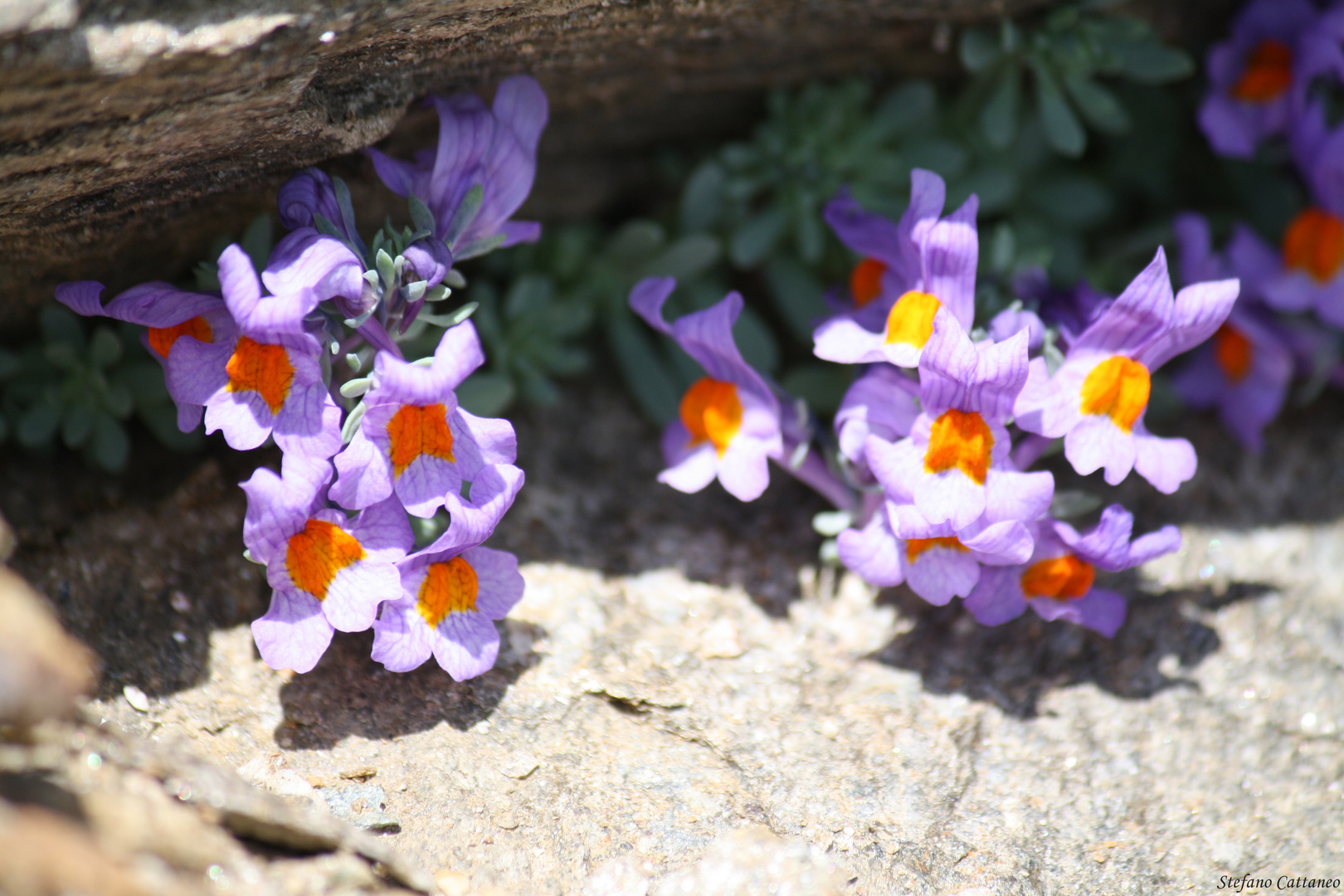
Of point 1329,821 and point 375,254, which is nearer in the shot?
point 375,254

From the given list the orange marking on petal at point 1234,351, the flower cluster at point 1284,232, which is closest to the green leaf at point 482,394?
the flower cluster at point 1284,232

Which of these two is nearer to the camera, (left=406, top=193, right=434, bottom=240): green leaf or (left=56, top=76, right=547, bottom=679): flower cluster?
(left=56, top=76, right=547, bottom=679): flower cluster

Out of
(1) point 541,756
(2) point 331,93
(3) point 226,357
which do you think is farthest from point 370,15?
(1) point 541,756

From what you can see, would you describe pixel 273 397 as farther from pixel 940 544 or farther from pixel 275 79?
pixel 940 544

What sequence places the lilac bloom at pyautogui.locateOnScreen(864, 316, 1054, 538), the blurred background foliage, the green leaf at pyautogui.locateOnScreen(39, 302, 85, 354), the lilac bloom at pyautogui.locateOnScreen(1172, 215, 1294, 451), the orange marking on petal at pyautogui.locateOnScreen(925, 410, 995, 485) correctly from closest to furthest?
the lilac bloom at pyautogui.locateOnScreen(864, 316, 1054, 538) → the orange marking on petal at pyautogui.locateOnScreen(925, 410, 995, 485) → the green leaf at pyautogui.locateOnScreen(39, 302, 85, 354) → the blurred background foliage → the lilac bloom at pyautogui.locateOnScreen(1172, 215, 1294, 451)

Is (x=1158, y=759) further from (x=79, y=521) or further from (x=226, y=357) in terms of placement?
(x=79, y=521)

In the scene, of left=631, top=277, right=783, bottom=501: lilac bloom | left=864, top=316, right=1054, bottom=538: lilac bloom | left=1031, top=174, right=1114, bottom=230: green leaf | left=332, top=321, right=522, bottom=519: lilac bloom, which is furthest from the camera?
left=1031, top=174, right=1114, bottom=230: green leaf

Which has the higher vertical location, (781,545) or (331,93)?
(331,93)

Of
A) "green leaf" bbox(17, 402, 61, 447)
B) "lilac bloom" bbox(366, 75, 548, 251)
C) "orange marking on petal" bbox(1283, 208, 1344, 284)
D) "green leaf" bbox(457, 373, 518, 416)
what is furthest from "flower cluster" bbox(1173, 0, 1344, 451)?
"green leaf" bbox(17, 402, 61, 447)

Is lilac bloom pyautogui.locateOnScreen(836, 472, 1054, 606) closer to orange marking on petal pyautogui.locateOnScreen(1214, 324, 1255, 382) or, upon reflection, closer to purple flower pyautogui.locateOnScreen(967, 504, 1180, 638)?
purple flower pyautogui.locateOnScreen(967, 504, 1180, 638)
